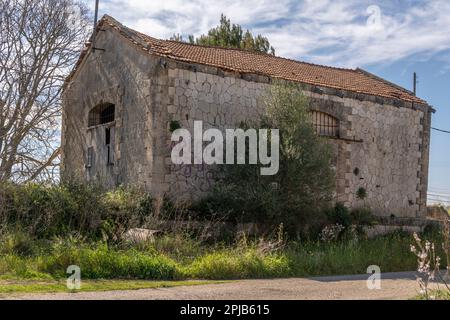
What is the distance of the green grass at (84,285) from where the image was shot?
28.7 ft

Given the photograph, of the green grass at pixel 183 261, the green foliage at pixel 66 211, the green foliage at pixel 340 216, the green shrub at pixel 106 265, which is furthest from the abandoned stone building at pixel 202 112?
the green shrub at pixel 106 265

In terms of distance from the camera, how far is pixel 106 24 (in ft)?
67.7

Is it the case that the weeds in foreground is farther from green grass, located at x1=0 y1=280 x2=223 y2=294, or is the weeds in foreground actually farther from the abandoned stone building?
the abandoned stone building

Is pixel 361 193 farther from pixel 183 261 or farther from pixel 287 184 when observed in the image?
pixel 183 261

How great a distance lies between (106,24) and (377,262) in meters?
13.0

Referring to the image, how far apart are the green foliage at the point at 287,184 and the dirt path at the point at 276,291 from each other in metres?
4.61

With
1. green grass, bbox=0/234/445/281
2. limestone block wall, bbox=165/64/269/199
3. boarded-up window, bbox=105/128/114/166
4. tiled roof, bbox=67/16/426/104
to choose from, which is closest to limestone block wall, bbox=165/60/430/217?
limestone block wall, bbox=165/64/269/199

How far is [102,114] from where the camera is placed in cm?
2106

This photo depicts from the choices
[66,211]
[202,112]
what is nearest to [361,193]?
[202,112]

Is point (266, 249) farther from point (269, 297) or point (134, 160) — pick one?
point (134, 160)

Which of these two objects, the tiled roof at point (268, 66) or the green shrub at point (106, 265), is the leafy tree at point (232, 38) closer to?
the tiled roof at point (268, 66)

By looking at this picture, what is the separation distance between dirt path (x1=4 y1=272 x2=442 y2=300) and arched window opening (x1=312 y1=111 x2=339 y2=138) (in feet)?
31.8

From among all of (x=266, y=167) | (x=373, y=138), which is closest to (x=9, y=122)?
(x=266, y=167)
